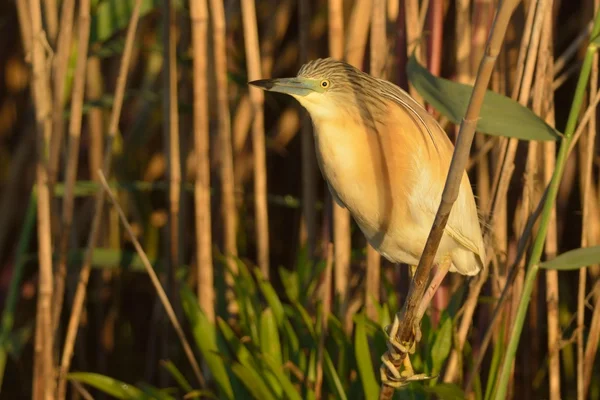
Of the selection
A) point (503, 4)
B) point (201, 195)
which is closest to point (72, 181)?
point (201, 195)

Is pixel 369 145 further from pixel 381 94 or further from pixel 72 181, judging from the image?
pixel 72 181

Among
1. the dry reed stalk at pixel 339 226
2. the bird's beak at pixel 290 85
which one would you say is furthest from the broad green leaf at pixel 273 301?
the bird's beak at pixel 290 85

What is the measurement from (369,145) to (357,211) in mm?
87

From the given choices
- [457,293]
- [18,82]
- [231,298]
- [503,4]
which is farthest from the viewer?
[18,82]

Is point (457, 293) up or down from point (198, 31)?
down

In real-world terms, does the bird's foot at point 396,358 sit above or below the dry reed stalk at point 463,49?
below

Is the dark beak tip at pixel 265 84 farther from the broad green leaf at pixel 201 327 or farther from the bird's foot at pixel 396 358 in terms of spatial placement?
the broad green leaf at pixel 201 327

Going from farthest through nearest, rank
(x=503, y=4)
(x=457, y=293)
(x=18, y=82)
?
(x=18, y=82) → (x=457, y=293) → (x=503, y=4)

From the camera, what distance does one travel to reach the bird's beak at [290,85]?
1069mm

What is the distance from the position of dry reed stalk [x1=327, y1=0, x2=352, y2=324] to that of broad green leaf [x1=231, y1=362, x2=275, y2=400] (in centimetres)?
23

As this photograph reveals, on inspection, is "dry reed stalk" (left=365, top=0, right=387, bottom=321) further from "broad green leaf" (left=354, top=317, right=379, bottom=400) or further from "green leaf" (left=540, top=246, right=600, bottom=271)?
"green leaf" (left=540, top=246, right=600, bottom=271)

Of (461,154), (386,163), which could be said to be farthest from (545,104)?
(461,154)

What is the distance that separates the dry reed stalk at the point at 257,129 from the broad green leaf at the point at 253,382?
0.34 meters

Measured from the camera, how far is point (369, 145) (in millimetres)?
1170
